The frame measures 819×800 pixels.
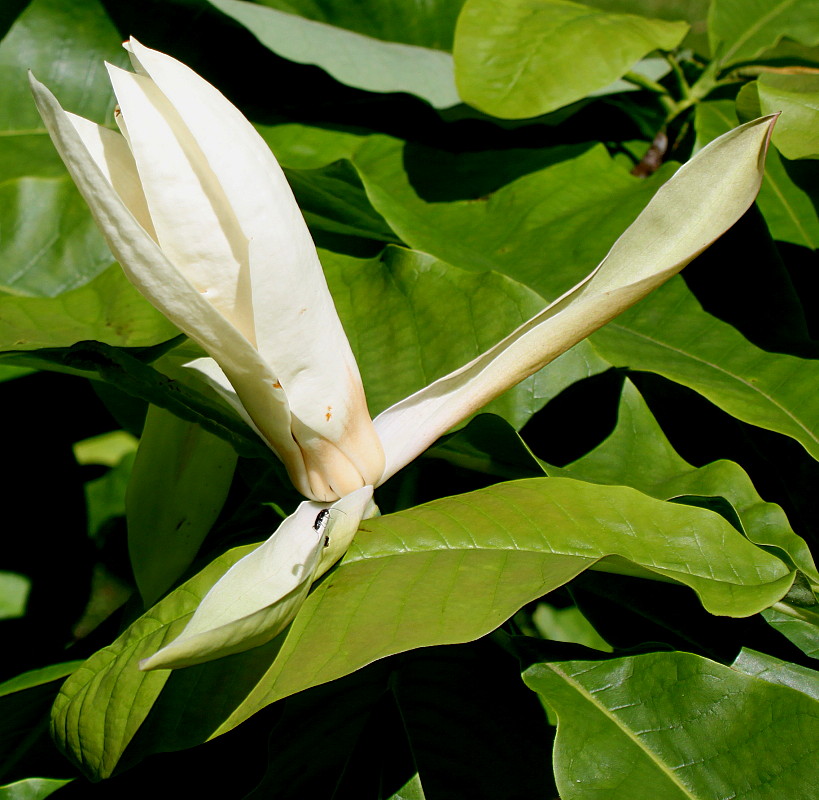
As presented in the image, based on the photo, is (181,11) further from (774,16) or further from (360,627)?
(360,627)

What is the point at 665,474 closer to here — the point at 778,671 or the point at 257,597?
the point at 778,671

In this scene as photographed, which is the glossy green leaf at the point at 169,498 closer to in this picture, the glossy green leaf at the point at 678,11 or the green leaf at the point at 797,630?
the green leaf at the point at 797,630

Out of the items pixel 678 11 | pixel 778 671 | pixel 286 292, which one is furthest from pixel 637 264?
pixel 678 11

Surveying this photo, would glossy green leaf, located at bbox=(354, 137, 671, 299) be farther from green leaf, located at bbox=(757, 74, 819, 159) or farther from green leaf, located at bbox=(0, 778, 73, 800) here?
green leaf, located at bbox=(0, 778, 73, 800)

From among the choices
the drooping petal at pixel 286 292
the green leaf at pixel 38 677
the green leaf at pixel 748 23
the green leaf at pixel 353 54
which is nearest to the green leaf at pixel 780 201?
the green leaf at pixel 748 23

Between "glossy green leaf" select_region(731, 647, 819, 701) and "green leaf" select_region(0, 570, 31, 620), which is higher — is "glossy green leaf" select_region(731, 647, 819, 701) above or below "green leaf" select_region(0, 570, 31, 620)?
below

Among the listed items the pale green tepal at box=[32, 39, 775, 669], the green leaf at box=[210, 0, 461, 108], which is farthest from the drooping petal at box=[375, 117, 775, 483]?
the green leaf at box=[210, 0, 461, 108]

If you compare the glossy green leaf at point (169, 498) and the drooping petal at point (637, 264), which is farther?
the glossy green leaf at point (169, 498)
